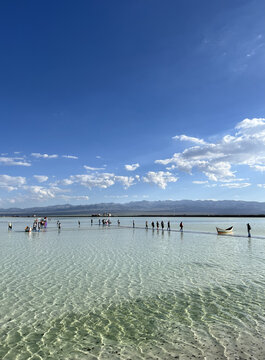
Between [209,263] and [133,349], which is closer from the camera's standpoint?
[133,349]

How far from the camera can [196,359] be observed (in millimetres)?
6715

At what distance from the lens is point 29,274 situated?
15945 mm

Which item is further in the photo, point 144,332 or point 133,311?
point 133,311

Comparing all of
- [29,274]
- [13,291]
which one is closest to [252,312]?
[13,291]

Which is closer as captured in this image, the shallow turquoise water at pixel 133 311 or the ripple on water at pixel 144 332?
the ripple on water at pixel 144 332

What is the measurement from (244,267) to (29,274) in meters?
14.3

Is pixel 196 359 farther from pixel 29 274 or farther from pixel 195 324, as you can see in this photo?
pixel 29 274

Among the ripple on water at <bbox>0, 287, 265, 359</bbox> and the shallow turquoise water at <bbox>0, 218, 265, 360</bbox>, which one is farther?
the shallow turquoise water at <bbox>0, 218, 265, 360</bbox>

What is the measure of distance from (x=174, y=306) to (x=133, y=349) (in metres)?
3.69

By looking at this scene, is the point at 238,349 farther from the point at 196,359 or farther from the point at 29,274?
the point at 29,274

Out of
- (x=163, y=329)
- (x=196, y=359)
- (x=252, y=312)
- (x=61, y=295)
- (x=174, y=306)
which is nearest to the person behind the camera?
(x=196, y=359)

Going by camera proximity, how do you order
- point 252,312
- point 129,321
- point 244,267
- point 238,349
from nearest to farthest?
point 238,349
point 129,321
point 252,312
point 244,267

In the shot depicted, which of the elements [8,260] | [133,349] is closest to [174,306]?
[133,349]

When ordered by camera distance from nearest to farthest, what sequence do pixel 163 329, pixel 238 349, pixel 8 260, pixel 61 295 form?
1. pixel 238 349
2. pixel 163 329
3. pixel 61 295
4. pixel 8 260
